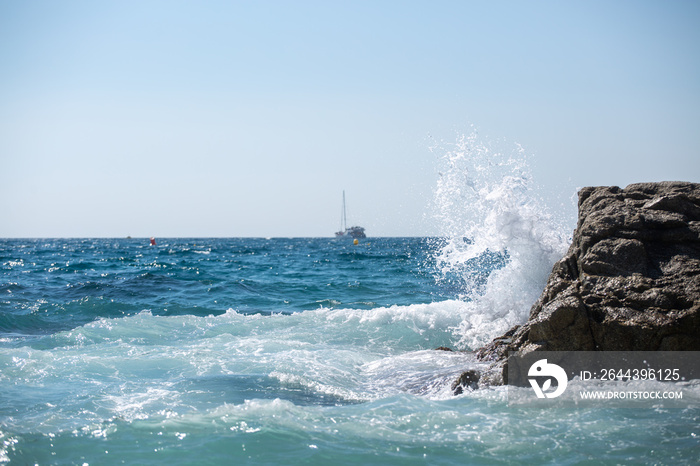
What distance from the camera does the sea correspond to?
4.07 metres

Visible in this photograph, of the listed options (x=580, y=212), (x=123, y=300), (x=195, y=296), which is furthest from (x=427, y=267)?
(x=580, y=212)

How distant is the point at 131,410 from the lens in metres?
5.15

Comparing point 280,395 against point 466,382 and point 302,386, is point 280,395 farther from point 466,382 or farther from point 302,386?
point 466,382

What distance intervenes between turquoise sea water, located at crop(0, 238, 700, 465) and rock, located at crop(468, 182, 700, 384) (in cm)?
80

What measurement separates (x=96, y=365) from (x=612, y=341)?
6.46 meters

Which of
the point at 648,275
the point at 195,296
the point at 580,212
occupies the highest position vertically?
the point at 580,212

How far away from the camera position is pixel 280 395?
5.78 m

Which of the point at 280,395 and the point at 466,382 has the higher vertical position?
the point at 466,382

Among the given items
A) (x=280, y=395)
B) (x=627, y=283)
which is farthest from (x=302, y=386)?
(x=627, y=283)

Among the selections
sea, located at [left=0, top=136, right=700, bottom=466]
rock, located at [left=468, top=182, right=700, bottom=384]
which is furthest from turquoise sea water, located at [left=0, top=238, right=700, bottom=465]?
Answer: rock, located at [left=468, top=182, right=700, bottom=384]

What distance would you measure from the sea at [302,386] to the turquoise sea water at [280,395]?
0.02 meters

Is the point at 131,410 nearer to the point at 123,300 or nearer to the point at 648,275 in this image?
the point at 648,275

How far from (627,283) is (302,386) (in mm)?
3766

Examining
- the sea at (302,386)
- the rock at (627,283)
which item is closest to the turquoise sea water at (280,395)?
the sea at (302,386)
